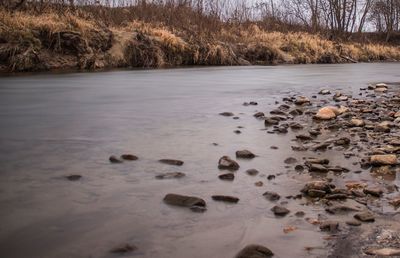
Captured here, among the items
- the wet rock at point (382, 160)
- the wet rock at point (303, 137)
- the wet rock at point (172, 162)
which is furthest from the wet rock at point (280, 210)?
the wet rock at point (303, 137)

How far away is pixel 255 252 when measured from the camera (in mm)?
1981

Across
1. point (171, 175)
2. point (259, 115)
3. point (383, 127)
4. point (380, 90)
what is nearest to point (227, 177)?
point (171, 175)

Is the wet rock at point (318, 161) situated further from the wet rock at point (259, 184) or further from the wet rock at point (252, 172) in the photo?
the wet rock at point (259, 184)

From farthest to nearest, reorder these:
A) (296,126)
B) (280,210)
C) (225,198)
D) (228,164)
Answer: (296,126) < (228,164) < (225,198) < (280,210)

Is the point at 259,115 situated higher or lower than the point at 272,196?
higher

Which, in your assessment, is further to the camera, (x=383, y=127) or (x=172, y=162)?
(x=383, y=127)

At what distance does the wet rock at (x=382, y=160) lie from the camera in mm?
3389

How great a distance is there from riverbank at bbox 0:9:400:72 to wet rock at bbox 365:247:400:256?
35.4 ft

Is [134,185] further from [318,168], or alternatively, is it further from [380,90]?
[380,90]

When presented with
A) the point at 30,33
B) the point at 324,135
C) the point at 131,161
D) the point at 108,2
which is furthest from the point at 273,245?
the point at 108,2

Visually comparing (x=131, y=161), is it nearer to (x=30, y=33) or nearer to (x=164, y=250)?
(x=164, y=250)

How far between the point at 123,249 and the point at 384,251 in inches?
45.3

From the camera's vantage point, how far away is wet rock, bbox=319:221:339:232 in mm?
2253

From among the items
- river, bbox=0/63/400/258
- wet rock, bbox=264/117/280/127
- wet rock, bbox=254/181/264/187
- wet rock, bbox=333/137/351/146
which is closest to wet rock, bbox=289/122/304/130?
A: wet rock, bbox=264/117/280/127
